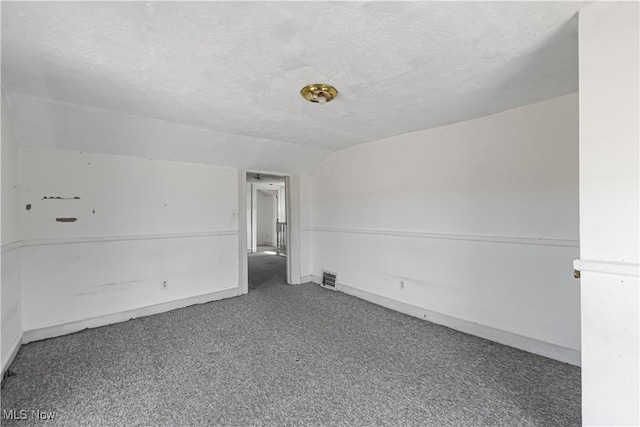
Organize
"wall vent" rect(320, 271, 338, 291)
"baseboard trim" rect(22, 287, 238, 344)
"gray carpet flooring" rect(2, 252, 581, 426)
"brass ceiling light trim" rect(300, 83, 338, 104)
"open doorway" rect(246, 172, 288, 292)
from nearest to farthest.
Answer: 1. "gray carpet flooring" rect(2, 252, 581, 426)
2. "brass ceiling light trim" rect(300, 83, 338, 104)
3. "baseboard trim" rect(22, 287, 238, 344)
4. "wall vent" rect(320, 271, 338, 291)
5. "open doorway" rect(246, 172, 288, 292)

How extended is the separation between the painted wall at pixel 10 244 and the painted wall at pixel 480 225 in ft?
10.9

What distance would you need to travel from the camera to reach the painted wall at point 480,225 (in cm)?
214

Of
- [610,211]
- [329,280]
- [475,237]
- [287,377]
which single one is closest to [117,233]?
[287,377]

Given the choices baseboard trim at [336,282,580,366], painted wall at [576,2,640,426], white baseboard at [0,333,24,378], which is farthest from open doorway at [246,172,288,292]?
painted wall at [576,2,640,426]

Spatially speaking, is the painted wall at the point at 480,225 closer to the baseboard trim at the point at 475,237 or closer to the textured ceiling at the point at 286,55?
the baseboard trim at the point at 475,237

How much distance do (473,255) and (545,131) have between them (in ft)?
3.91

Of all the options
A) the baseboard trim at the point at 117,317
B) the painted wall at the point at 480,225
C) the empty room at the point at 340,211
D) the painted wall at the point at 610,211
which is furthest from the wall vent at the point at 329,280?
the painted wall at the point at 610,211

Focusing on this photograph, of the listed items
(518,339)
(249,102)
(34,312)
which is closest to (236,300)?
(34,312)

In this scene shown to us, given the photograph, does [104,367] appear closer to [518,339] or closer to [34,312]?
[34,312]

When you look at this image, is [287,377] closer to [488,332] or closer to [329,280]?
[488,332]

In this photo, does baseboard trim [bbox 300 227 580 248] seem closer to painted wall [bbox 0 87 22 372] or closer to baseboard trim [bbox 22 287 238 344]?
baseboard trim [bbox 22 287 238 344]

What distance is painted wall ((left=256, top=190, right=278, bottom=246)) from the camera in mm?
9625

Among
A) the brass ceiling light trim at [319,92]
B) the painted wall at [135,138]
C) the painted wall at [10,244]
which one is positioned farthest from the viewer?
the painted wall at [135,138]

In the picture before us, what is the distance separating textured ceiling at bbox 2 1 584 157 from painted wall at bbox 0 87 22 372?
1.40 feet
